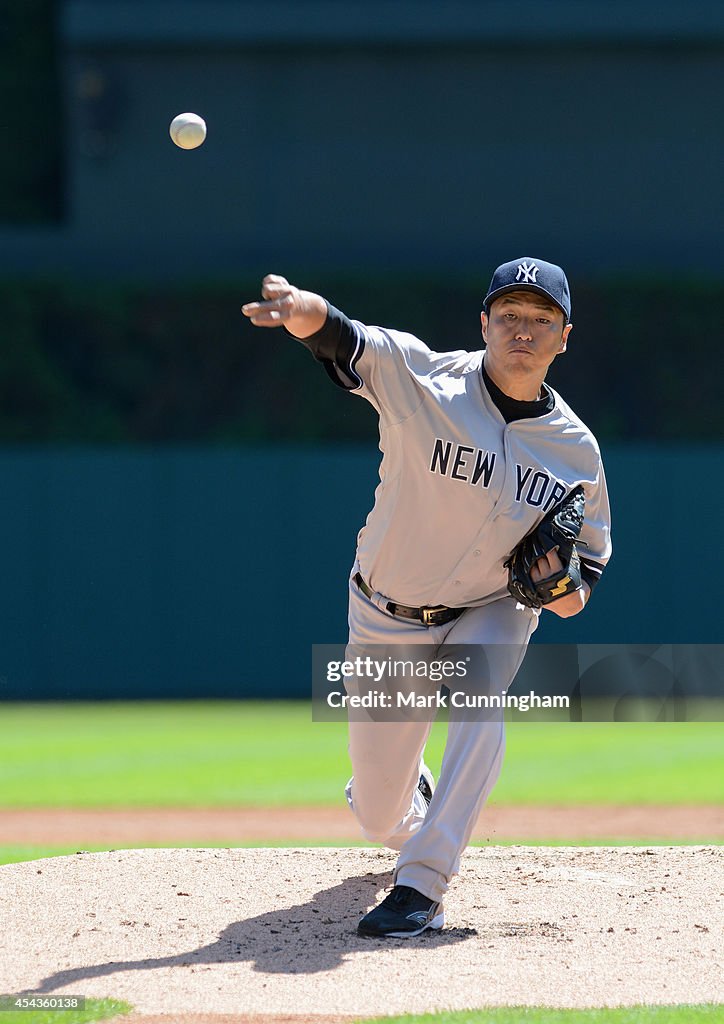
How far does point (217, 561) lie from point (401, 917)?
8974 millimetres

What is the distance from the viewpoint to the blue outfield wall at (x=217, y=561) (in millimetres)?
13055

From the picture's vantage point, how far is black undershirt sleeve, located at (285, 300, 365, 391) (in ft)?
13.5

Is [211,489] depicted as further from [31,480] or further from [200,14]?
[200,14]

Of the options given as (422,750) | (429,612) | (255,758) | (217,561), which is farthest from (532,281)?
(217,561)

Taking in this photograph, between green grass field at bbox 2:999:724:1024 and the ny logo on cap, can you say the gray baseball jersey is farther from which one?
green grass field at bbox 2:999:724:1024

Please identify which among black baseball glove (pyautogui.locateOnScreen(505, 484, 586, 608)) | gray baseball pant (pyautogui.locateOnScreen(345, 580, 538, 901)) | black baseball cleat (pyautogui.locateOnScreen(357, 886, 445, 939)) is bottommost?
black baseball cleat (pyautogui.locateOnScreen(357, 886, 445, 939))

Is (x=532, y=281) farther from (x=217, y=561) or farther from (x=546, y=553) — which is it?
(x=217, y=561)

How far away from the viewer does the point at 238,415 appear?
1548cm

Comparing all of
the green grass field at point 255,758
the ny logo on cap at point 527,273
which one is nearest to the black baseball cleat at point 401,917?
the ny logo on cap at point 527,273

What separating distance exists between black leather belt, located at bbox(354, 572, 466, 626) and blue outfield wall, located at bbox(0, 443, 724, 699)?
27.7 feet

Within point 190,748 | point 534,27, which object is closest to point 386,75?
point 534,27

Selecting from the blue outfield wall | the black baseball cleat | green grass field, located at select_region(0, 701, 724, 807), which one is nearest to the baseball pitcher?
the black baseball cleat

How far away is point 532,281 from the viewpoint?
4340 millimetres

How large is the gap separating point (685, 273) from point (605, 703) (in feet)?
16.3
